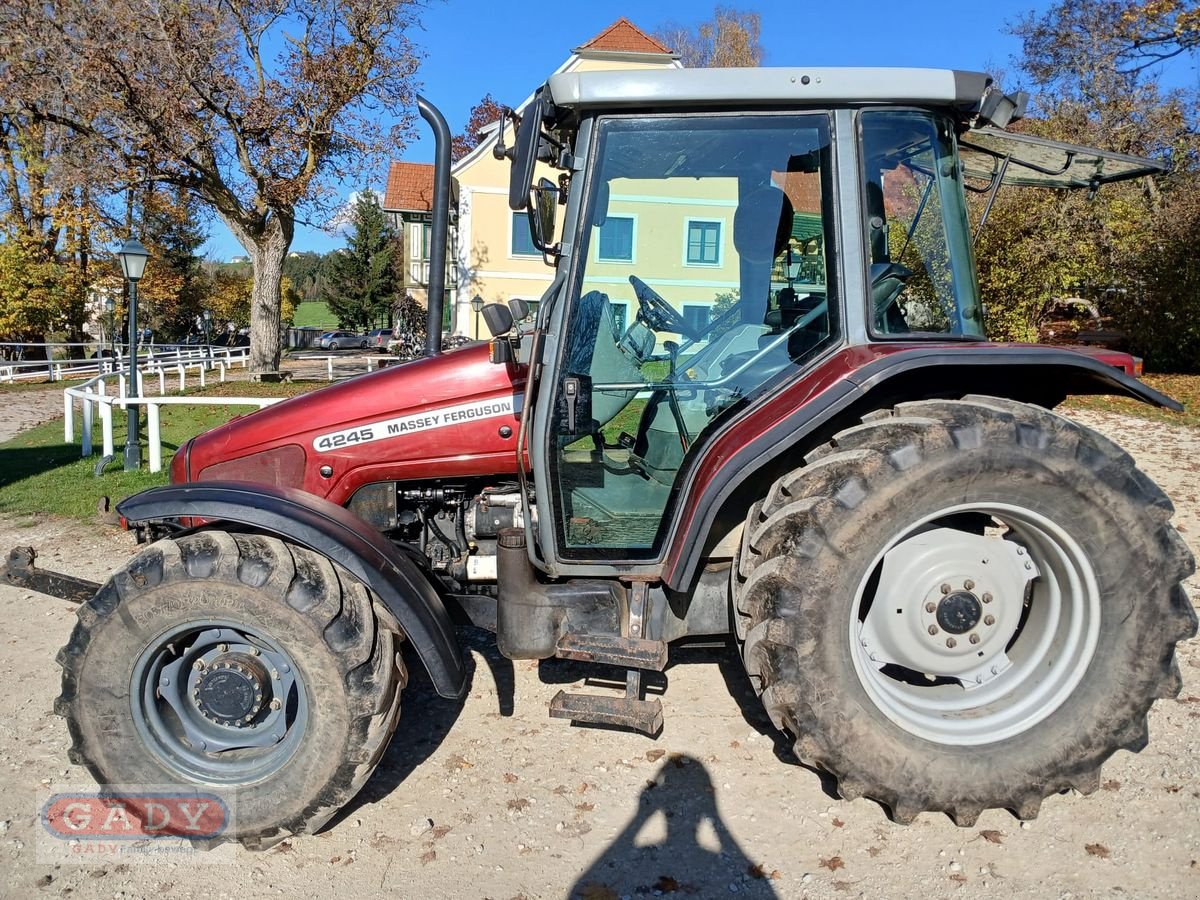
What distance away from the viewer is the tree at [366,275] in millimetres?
57375

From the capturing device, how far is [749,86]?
2779 mm

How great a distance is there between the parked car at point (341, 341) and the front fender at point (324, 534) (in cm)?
5449

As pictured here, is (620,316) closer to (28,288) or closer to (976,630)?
(976,630)

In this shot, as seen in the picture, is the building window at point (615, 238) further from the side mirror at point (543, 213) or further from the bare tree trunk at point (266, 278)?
the bare tree trunk at point (266, 278)

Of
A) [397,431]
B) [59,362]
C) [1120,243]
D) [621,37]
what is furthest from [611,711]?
[621,37]

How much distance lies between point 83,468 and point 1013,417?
33.8 ft

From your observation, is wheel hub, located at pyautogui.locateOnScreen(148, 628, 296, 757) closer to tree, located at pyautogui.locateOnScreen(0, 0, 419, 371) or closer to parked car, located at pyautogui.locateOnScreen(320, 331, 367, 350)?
tree, located at pyautogui.locateOnScreen(0, 0, 419, 371)

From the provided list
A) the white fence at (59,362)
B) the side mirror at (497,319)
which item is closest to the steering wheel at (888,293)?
the side mirror at (497,319)

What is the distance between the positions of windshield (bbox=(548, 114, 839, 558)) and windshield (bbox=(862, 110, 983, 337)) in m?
0.20

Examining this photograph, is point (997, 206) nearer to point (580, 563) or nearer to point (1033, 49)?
point (1033, 49)

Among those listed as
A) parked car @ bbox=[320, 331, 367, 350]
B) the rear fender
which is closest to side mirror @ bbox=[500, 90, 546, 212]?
the rear fender

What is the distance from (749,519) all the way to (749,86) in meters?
1.46

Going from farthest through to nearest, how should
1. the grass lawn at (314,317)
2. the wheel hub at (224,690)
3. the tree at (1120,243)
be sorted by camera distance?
1. the grass lawn at (314,317)
2. the tree at (1120,243)
3. the wheel hub at (224,690)

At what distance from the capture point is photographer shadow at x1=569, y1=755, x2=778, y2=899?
268 centimetres
